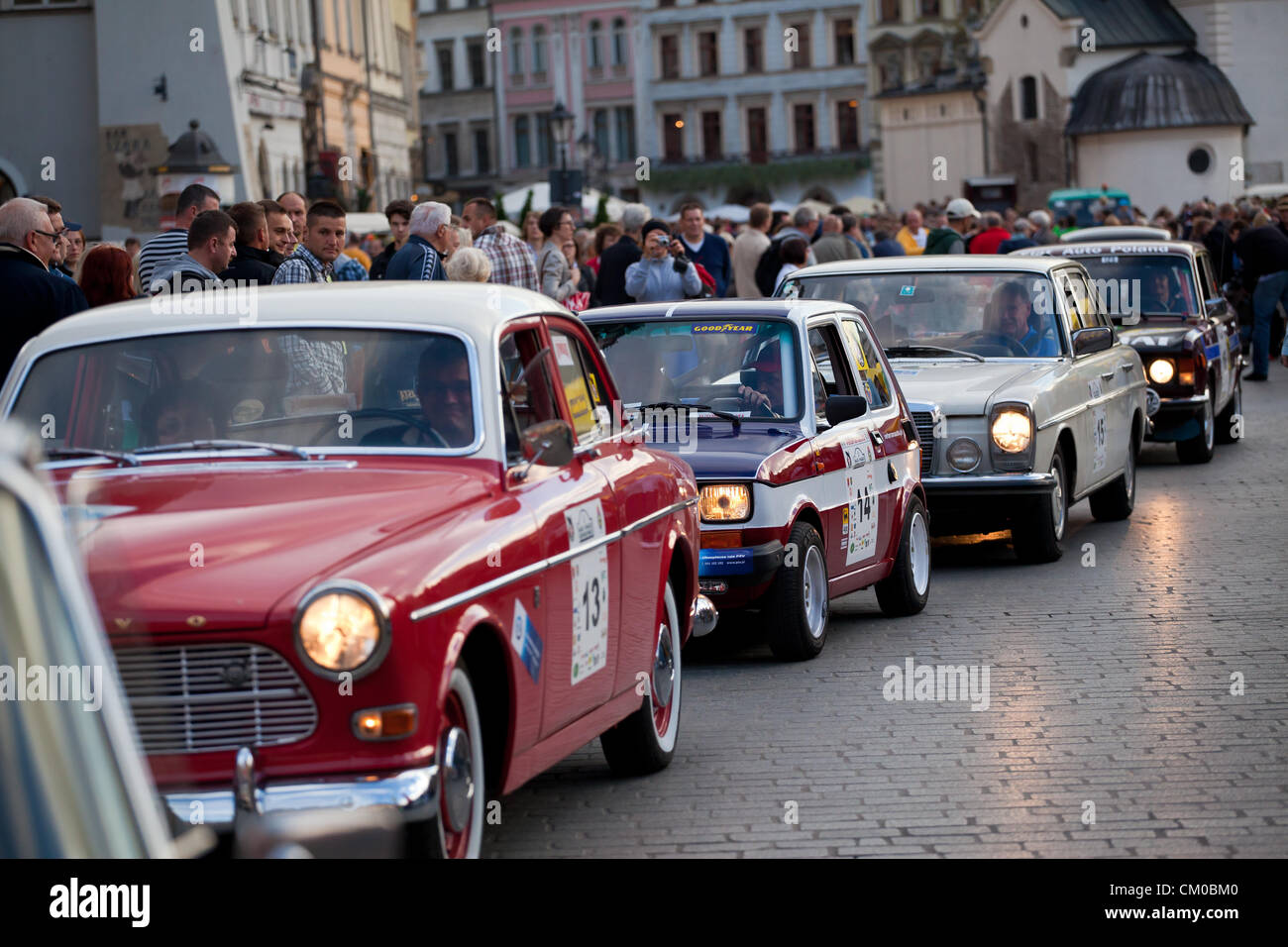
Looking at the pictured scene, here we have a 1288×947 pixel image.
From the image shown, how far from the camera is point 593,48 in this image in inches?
4557

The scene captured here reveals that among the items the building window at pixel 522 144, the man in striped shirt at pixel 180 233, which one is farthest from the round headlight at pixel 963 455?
the building window at pixel 522 144

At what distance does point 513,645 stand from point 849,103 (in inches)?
4315

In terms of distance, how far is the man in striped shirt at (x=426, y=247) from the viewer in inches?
485

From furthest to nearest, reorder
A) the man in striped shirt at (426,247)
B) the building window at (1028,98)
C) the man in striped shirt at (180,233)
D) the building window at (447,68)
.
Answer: the building window at (447,68) < the building window at (1028,98) < the man in striped shirt at (426,247) < the man in striped shirt at (180,233)

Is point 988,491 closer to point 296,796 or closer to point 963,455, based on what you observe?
point 963,455

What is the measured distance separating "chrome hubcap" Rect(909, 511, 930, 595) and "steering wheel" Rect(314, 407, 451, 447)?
5213 millimetres

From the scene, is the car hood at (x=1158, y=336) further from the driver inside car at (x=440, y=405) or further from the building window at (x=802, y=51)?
the building window at (x=802, y=51)

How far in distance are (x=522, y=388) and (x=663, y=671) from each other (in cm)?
155

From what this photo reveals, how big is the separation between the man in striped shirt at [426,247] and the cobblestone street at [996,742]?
3131 mm

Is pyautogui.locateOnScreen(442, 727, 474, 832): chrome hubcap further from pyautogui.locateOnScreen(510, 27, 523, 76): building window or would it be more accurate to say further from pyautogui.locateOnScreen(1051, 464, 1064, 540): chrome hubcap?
pyautogui.locateOnScreen(510, 27, 523, 76): building window

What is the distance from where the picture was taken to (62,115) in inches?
1511

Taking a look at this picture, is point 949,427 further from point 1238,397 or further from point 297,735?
point 1238,397

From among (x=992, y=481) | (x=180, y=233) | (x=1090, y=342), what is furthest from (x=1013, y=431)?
(x=180, y=233)
